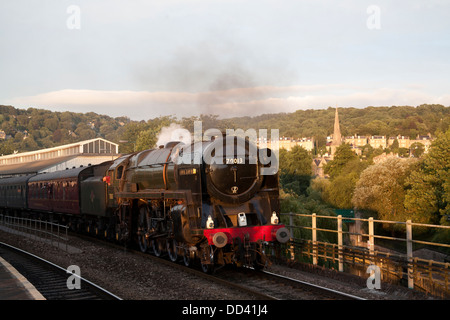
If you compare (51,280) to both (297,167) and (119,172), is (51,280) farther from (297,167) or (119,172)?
(297,167)

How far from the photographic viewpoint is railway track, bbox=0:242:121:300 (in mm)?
10914

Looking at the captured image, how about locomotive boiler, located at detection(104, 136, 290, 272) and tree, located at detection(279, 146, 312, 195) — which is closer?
locomotive boiler, located at detection(104, 136, 290, 272)

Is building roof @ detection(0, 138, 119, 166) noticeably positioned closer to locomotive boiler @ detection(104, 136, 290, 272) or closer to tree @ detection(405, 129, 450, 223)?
tree @ detection(405, 129, 450, 223)

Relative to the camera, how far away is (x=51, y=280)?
13047 mm

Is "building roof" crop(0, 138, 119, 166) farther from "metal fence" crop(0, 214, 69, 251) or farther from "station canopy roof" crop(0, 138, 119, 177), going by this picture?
"metal fence" crop(0, 214, 69, 251)

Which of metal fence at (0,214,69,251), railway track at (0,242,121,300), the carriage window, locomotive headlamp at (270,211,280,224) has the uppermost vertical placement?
the carriage window

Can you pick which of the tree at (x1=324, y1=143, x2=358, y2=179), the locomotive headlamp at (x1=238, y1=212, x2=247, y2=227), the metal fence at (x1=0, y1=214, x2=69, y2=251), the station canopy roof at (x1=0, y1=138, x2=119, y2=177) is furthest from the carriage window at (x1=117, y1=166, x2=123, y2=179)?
the tree at (x1=324, y1=143, x2=358, y2=179)

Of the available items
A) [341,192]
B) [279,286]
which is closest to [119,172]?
[279,286]

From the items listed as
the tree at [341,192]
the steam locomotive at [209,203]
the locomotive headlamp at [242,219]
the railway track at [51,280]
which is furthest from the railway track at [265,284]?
the tree at [341,192]

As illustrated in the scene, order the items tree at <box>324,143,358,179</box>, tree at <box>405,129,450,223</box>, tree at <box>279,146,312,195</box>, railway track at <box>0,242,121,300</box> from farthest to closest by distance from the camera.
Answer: tree at <box>324,143,358,179</box>
tree at <box>279,146,312,195</box>
tree at <box>405,129,450,223</box>
railway track at <box>0,242,121,300</box>

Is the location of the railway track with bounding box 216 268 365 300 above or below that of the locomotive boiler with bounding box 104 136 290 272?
below

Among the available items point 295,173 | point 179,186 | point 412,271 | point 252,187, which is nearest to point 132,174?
point 179,186

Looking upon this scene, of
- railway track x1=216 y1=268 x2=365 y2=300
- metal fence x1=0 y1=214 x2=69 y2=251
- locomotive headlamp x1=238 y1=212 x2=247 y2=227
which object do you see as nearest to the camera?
railway track x1=216 y1=268 x2=365 y2=300

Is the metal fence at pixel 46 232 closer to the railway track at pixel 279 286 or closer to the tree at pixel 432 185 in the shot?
the railway track at pixel 279 286
